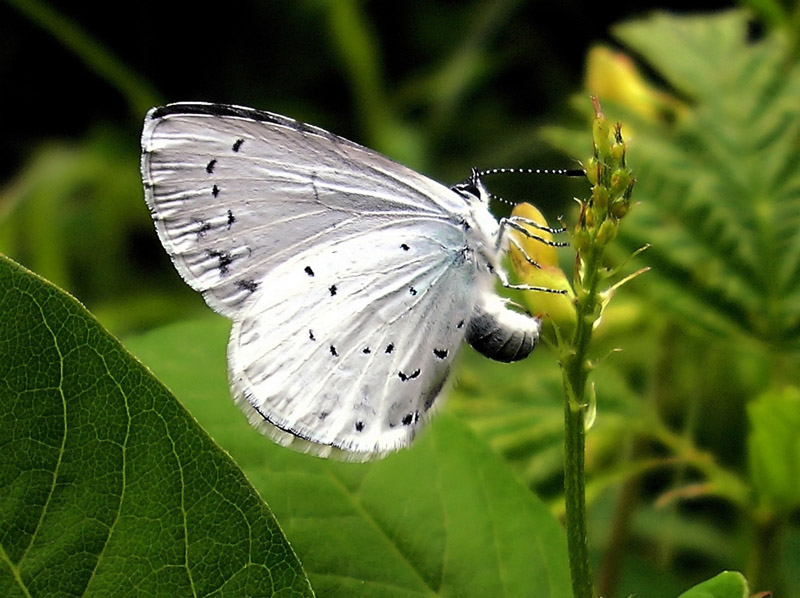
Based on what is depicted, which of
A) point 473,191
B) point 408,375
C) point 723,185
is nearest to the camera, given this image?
point 408,375

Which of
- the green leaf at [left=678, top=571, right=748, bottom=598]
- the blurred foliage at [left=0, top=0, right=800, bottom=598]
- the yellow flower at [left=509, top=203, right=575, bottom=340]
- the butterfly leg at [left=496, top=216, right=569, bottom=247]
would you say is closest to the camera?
the green leaf at [left=678, top=571, right=748, bottom=598]

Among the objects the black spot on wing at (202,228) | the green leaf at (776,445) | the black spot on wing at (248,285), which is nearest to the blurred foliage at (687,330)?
the green leaf at (776,445)

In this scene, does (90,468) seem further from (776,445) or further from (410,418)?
(776,445)

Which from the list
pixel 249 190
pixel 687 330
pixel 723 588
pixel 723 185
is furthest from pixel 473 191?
pixel 723 588

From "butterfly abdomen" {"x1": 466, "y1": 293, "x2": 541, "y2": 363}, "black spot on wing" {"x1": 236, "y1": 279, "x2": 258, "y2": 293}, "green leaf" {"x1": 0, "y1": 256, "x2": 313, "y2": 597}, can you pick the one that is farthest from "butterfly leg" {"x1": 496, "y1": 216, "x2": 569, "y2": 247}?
"green leaf" {"x1": 0, "y1": 256, "x2": 313, "y2": 597}

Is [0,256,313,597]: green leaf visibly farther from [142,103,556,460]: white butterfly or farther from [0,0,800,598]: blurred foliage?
[0,0,800,598]: blurred foliage

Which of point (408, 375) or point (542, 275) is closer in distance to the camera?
point (542, 275)
